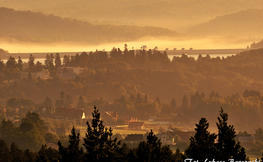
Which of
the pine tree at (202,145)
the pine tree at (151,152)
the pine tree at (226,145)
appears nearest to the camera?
the pine tree at (151,152)

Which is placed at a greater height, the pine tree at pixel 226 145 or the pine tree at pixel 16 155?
the pine tree at pixel 226 145

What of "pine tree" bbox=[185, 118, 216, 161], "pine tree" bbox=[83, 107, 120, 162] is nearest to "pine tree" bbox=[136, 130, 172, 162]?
"pine tree" bbox=[185, 118, 216, 161]

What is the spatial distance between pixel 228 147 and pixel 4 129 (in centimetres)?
11198

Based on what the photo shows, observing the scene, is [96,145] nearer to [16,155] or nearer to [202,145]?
[202,145]

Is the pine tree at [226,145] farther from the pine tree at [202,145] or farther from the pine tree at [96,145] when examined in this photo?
the pine tree at [96,145]

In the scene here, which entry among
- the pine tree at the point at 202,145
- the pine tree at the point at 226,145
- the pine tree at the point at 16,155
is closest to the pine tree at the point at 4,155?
the pine tree at the point at 16,155

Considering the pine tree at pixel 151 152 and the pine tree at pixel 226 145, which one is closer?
the pine tree at pixel 151 152

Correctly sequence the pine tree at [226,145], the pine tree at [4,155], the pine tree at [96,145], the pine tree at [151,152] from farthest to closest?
the pine tree at [4,155] → the pine tree at [226,145] → the pine tree at [96,145] → the pine tree at [151,152]

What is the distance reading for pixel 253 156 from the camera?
602 ft

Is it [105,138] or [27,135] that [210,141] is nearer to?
[105,138]

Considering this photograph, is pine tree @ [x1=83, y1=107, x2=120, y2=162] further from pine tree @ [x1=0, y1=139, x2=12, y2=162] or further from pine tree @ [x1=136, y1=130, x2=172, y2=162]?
pine tree @ [x1=0, y1=139, x2=12, y2=162]

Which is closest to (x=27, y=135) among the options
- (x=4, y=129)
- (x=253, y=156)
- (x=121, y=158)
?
(x=4, y=129)

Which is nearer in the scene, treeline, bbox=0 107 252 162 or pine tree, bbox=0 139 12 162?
treeline, bbox=0 107 252 162

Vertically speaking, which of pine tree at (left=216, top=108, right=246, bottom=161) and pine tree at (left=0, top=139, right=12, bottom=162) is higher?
pine tree at (left=216, top=108, right=246, bottom=161)
